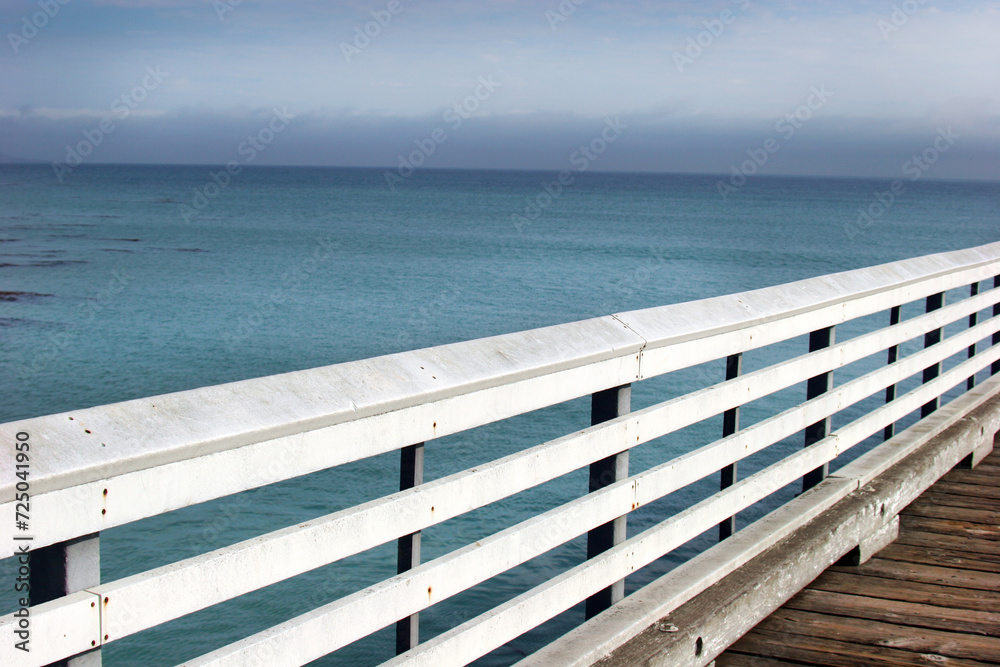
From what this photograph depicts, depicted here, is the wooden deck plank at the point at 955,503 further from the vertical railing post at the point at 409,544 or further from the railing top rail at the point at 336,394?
the vertical railing post at the point at 409,544

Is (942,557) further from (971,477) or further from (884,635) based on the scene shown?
(971,477)

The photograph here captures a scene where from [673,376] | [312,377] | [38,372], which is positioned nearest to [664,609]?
[312,377]

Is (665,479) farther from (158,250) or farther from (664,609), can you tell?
(158,250)

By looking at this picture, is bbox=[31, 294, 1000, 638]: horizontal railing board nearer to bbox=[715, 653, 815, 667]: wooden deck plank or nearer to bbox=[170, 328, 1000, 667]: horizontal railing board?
bbox=[170, 328, 1000, 667]: horizontal railing board

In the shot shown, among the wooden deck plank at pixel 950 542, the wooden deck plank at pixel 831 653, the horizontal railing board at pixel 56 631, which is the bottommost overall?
the wooden deck plank at pixel 831 653

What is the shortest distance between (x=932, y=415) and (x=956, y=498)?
56 cm

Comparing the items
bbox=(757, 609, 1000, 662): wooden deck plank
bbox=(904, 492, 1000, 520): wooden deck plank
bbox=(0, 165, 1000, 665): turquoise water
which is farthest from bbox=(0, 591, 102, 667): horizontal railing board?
bbox=(0, 165, 1000, 665): turquoise water

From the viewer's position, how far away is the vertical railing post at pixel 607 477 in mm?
2180

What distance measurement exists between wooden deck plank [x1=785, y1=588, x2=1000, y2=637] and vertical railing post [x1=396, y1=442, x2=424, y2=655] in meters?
1.60

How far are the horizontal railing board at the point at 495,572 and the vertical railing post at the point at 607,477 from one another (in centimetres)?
4

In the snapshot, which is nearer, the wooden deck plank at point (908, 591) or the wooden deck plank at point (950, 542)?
the wooden deck plank at point (908, 591)

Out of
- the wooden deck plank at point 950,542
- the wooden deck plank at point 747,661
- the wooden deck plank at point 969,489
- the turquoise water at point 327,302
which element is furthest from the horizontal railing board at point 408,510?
the turquoise water at point 327,302

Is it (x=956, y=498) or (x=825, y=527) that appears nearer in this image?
(x=825, y=527)

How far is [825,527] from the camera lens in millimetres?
3031
